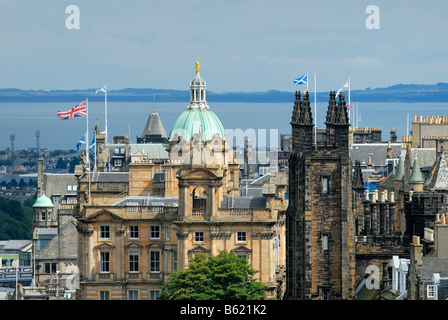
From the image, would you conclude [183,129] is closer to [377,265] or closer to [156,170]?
[156,170]

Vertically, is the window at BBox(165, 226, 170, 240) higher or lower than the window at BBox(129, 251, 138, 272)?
higher

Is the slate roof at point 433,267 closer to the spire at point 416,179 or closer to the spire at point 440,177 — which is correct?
the spire at point 416,179

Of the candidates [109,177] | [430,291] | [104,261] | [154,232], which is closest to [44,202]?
[109,177]

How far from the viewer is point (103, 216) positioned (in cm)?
10788

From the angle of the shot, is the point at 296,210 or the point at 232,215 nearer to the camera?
the point at 296,210

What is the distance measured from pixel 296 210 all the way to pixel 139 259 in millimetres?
23740

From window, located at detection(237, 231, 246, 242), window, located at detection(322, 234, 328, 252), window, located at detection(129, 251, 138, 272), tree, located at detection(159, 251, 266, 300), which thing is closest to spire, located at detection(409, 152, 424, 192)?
window, located at detection(237, 231, 246, 242)

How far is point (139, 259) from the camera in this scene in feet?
354

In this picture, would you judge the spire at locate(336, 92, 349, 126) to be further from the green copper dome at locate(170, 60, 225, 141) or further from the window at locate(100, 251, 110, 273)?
the green copper dome at locate(170, 60, 225, 141)

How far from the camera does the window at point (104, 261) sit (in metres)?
108

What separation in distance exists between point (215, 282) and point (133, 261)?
17.8 metres

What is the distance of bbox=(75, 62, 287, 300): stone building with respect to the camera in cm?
10500

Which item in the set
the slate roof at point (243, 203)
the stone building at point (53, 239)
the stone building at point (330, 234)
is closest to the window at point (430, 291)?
the stone building at point (330, 234)
